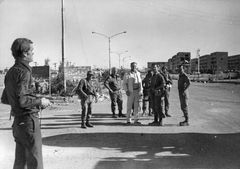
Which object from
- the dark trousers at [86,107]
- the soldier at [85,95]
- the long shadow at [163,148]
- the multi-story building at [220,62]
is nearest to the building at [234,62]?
the multi-story building at [220,62]

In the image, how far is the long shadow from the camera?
17.7 ft

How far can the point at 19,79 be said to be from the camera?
3.34 metres

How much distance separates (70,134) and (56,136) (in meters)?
0.37

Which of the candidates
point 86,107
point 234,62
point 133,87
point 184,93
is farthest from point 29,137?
point 234,62

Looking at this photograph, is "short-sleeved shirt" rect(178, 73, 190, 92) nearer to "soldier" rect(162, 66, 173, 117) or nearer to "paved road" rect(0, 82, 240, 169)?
"paved road" rect(0, 82, 240, 169)

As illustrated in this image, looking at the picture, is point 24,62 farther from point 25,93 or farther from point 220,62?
point 220,62

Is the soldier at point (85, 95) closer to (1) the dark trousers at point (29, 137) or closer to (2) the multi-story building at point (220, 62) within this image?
(1) the dark trousers at point (29, 137)

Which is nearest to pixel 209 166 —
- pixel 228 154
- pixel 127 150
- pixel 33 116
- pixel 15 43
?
pixel 228 154

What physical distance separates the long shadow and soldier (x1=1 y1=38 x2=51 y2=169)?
77.2 inches

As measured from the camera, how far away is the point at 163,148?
659 centimetres

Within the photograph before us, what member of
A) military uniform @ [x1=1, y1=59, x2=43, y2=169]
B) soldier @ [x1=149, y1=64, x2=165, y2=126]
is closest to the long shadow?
soldier @ [x1=149, y1=64, x2=165, y2=126]

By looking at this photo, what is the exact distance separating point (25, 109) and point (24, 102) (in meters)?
0.10

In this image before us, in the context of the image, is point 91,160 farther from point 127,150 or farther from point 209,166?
point 209,166

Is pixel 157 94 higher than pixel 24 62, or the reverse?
pixel 24 62
